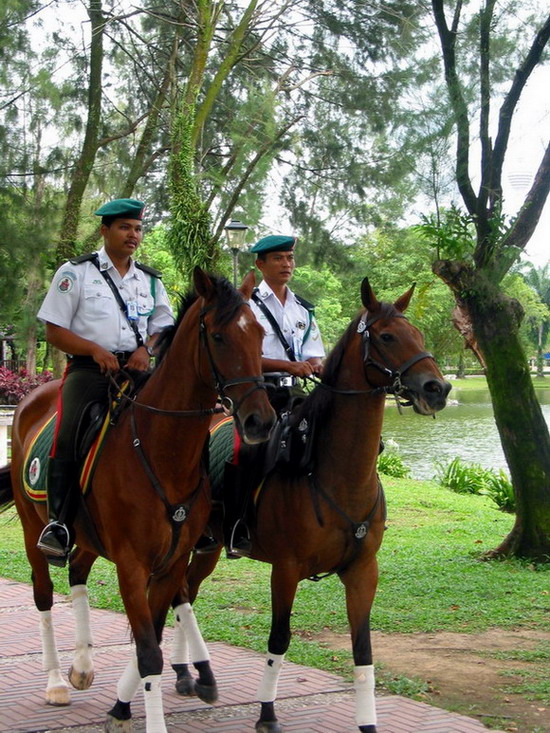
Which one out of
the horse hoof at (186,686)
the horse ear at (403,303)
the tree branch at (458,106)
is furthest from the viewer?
the tree branch at (458,106)

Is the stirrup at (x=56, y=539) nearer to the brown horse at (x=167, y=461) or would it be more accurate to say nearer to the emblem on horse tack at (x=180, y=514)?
the brown horse at (x=167, y=461)

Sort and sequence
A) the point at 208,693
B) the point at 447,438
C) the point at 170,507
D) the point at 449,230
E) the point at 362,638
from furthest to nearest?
the point at 447,438
the point at 449,230
the point at 208,693
the point at 362,638
the point at 170,507

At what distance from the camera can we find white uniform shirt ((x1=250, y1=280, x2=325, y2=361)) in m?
6.18

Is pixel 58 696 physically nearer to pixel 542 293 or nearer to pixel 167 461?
pixel 167 461

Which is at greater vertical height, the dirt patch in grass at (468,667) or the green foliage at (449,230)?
the green foliage at (449,230)

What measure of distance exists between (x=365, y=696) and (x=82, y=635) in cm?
192

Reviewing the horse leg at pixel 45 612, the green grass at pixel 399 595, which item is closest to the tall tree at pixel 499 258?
the green grass at pixel 399 595

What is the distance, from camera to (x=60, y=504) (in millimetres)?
5438

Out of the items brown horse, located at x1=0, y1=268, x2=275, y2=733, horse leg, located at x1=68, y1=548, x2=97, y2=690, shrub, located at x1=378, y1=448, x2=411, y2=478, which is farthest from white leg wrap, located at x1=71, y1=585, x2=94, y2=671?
shrub, located at x1=378, y1=448, x2=411, y2=478

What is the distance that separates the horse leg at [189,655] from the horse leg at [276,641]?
2.30 ft

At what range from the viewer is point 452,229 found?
31.6 feet

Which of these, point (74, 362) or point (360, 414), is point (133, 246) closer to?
point (74, 362)

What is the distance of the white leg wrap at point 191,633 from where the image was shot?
19.7ft

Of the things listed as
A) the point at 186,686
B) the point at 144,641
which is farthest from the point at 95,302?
the point at 186,686
